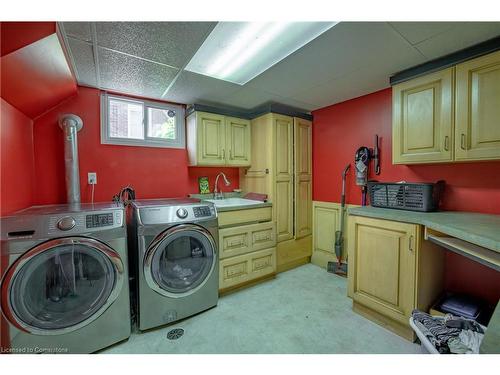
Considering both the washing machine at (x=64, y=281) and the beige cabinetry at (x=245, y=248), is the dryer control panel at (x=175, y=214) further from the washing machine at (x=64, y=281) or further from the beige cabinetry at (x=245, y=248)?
the beige cabinetry at (x=245, y=248)

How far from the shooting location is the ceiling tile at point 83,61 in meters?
1.45

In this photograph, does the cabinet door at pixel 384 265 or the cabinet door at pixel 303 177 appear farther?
the cabinet door at pixel 303 177

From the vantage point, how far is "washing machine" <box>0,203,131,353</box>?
4.10 ft

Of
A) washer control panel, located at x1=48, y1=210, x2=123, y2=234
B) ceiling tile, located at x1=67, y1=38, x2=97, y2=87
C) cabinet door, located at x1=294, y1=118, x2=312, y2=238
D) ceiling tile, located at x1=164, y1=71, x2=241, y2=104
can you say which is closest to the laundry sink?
cabinet door, located at x1=294, y1=118, x2=312, y2=238

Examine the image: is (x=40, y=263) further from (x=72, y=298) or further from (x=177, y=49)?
(x=177, y=49)

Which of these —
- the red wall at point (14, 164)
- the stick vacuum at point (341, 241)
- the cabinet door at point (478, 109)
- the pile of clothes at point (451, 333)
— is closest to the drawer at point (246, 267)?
the stick vacuum at point (341, 241)

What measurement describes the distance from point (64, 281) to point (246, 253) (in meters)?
1.50

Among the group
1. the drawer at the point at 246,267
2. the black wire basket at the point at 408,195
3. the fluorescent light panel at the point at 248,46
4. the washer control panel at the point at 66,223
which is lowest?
the drawer at the point at 246,267

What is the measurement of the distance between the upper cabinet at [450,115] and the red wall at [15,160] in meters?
3.02

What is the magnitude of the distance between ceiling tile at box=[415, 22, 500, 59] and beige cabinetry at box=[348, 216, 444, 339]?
1269 mm

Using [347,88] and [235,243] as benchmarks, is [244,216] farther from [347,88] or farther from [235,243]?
[347,88]

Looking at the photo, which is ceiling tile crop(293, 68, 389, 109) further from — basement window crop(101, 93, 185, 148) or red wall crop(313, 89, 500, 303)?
basement window crop(101, 93, 185, 148)

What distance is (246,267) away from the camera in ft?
7.60
